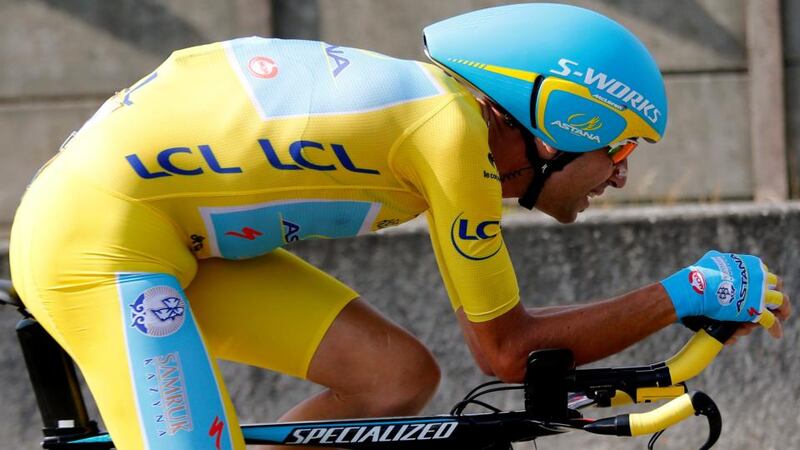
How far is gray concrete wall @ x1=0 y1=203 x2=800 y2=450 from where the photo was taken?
4629mm

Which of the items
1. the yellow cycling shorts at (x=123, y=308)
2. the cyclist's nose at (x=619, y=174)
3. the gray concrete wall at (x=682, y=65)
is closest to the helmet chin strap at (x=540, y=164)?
the cyclist's nose at (x=619, y=174)

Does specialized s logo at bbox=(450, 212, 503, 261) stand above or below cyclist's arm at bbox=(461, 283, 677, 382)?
above

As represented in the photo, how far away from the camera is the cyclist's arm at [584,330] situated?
2914 millimetres

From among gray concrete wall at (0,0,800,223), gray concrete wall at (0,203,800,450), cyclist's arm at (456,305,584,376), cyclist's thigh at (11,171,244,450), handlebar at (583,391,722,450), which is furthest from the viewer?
gray concrete wall at (0,0,800,223)

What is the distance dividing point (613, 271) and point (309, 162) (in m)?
2.15

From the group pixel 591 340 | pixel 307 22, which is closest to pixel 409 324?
pixel 591 340

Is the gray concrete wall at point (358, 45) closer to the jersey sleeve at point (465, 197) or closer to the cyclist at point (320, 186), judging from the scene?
the cyclist at point (320, 186)

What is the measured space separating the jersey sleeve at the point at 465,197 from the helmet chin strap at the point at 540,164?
243 millimetres

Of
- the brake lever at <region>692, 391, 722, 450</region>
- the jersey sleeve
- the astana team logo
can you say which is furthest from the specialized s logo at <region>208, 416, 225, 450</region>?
the brake lever at <region>692, 391, 722, 450</region>

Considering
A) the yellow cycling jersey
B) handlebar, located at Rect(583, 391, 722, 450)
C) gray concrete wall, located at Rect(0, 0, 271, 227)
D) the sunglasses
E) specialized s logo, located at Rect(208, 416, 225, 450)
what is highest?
gray concrete wall, located at Rect(0, 0, 271, 227)

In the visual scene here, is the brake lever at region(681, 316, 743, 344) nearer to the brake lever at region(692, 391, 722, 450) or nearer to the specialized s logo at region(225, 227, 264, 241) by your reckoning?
the brake lever at region(692, 391, 722, 450)

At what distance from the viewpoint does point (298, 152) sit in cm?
280

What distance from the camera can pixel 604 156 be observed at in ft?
10.0

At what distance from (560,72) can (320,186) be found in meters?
0.65
